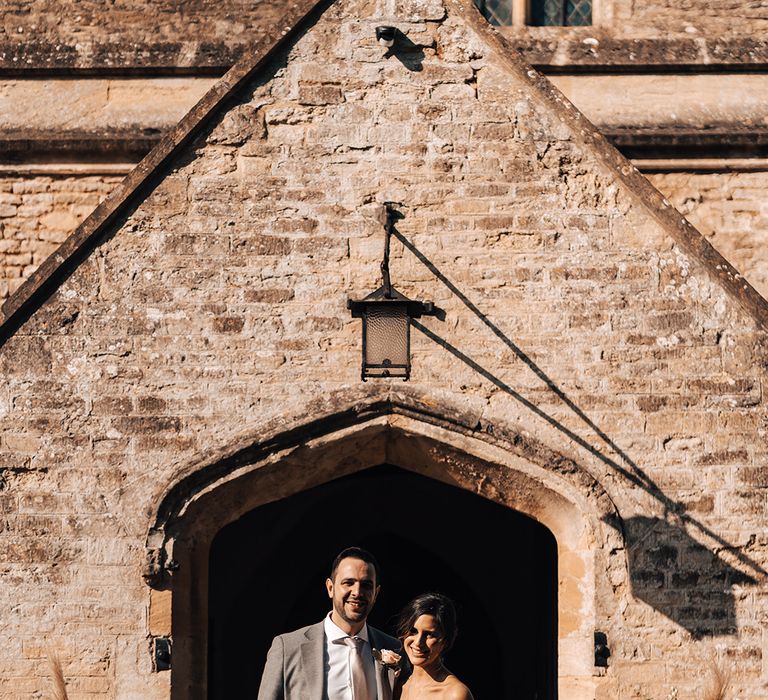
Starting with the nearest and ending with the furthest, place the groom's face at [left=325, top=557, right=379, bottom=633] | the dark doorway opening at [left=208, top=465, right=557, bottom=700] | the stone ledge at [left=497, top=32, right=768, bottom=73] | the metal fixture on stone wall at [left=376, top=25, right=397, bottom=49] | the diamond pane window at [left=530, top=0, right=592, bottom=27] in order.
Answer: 1. the groom's face at [left=325, top=557, right=379, bottom=633]
2. the metal fixture on stone wall at [left=376, top=25, right=397, bottom=49]
3. the stone ledge at [left=497, top=32, right=768, bottom=73]
4. the dark doorway opening at [left=208, top=465, right=557, bottom=700]
5. the diamond pane window at [left=530, top=0, right=592, bottom=27]

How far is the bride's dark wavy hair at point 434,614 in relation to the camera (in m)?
5.90

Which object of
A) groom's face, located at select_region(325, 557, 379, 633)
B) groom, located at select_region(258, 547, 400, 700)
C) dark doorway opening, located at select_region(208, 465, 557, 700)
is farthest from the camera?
dark doorway opening, located at select_region(208, 465, 557, 700)

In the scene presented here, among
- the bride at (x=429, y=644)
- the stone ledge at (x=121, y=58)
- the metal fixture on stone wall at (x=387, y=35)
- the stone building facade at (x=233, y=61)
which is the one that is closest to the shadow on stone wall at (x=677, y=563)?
the bride at (x=429, y=644)

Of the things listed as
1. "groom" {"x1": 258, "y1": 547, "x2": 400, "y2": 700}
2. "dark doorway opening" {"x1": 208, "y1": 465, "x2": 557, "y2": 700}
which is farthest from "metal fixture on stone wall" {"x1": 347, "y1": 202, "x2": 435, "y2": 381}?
"dark doorway opening" {"x1": 208, "y1": 465, "x2": 557, "y2": 700}

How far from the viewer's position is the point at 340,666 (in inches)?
248

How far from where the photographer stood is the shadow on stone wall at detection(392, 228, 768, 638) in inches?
306

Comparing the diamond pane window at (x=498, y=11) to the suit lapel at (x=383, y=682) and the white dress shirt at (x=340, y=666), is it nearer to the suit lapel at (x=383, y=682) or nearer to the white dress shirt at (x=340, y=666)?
the white dress shirt at (x=340, y=666)

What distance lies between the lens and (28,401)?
7.93 m

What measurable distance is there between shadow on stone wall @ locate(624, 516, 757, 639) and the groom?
1923mm

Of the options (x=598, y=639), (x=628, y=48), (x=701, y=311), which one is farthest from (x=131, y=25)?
(x=598, y=639)

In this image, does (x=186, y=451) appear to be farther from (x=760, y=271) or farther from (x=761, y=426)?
(x=760, y=271)

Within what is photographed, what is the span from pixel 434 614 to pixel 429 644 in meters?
0.13

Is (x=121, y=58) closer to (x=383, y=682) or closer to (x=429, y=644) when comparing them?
(x=383, y=682)

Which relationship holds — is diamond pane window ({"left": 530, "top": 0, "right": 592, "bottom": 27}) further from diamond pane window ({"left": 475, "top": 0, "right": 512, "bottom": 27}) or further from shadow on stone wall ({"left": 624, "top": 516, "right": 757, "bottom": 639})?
shadow on stone wall ({"left": 624, "top": 516, "right": 757, "bottom": 639})
